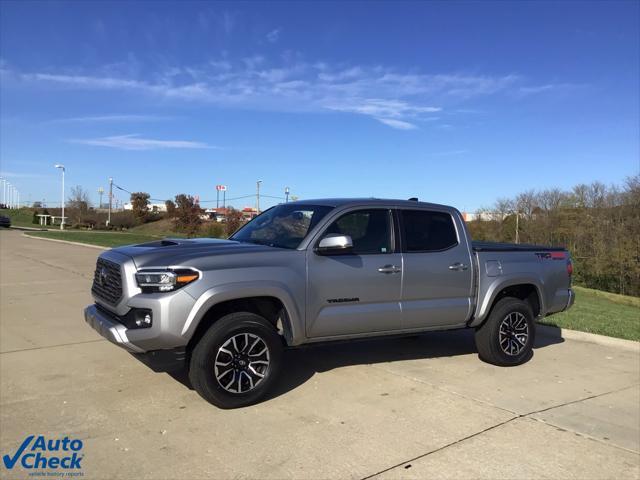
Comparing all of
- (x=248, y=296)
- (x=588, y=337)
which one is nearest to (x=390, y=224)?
(x=248, y=296)

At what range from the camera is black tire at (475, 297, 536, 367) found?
246 inches

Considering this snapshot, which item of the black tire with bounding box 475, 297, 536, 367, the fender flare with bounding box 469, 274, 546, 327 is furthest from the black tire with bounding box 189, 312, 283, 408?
the black tire with bounding box 475, 297, 536, 367

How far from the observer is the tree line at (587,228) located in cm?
3288

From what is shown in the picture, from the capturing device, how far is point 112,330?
455cm

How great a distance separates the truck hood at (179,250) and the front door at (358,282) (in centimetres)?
63

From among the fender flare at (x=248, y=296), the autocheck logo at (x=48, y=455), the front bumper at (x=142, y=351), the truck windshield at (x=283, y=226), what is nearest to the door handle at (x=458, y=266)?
the truck windshield at (x=283, y=226)

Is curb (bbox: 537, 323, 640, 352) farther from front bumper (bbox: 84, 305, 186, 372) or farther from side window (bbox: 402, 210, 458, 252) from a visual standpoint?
front bumper (bbox: 84, 305, 186, 372)

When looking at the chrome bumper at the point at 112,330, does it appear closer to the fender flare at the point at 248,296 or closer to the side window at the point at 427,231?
the fender flare at the point at 248,296

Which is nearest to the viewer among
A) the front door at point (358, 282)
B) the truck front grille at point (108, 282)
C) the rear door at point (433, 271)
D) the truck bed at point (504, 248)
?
the truck front grille at point (108, 282)

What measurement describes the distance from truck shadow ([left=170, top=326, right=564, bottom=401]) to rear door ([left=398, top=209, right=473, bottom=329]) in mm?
501

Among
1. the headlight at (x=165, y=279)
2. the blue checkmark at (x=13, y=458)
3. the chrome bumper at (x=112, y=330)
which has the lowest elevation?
the blue checkmark at (x=13, y=458)

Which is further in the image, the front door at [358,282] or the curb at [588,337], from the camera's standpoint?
the curb at [588,337]

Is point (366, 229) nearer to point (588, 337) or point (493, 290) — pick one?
point (493, 290)

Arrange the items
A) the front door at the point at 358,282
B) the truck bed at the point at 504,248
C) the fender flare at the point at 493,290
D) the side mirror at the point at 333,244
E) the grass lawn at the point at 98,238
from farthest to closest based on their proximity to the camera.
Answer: the grass lawn at the point at 98,238
the truck bed at the point at 504,248
the fender flare at the point at 493,290
the front door at the point at 358,282
the side mirror at the point at 333,244
